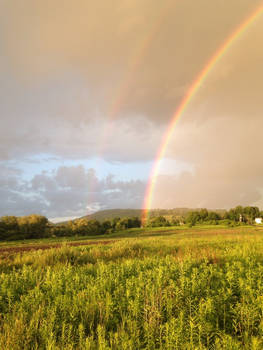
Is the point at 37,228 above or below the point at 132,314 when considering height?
below

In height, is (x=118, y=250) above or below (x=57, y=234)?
above

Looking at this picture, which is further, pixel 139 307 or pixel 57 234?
pixel 57 234

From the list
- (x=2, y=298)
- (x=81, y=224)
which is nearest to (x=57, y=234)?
(x=81, y=224)

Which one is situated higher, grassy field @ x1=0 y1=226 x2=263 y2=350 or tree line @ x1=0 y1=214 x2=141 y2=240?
grassy field @ x1=0 y1=226 x2=263 y2=350

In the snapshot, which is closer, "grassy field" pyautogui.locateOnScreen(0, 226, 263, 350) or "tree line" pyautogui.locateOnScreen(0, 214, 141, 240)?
"grassy field" pyautogui.locateOnScreen(0, 226, 263, 350)

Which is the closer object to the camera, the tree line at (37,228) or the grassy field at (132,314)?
the grassy field at (132,314)

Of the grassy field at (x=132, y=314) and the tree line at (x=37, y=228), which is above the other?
the grassy field at (x=132, y=314)

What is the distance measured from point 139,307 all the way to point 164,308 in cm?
54

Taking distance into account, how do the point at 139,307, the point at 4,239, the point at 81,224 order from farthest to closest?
1. the point at 81,224
2. the point at 4,239
3. the point at 139,307

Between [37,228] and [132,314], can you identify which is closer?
[132,314]

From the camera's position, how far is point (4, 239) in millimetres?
48469

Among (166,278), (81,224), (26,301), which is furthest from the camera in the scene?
(81,224)

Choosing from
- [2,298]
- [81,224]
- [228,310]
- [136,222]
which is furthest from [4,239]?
[136,222]

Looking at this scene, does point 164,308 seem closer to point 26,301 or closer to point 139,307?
point 139,307
